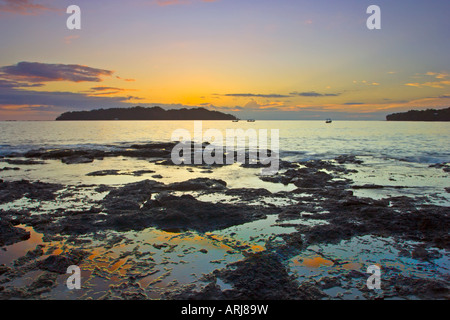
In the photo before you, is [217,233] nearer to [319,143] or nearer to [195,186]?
[195,186]

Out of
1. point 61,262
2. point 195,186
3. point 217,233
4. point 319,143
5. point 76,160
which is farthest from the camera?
point 319,143

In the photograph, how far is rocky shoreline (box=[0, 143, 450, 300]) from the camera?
5.54 metres

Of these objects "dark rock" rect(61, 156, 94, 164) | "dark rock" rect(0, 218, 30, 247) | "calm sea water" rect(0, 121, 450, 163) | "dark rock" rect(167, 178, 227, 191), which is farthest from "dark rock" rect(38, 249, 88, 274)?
"calm sea water" rect(0, 121, 450, 163)

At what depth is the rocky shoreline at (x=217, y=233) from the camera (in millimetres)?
5535

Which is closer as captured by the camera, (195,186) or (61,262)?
(61,262)

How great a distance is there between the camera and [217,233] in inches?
334

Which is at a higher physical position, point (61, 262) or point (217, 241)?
point (61, 262)

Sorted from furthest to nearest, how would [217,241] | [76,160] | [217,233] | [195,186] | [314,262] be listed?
[76,160], [195,186], [217,233], [217,241], [314,262]

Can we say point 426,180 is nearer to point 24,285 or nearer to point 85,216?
point 85,216

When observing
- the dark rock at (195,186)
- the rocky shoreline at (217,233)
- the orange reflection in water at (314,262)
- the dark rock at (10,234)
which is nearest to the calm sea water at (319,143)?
the dark rock at (195,186)

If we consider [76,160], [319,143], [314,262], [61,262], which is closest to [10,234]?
[61,262]

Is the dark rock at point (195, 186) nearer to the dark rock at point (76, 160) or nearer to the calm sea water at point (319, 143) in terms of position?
the dark rock at point (76, 160)
